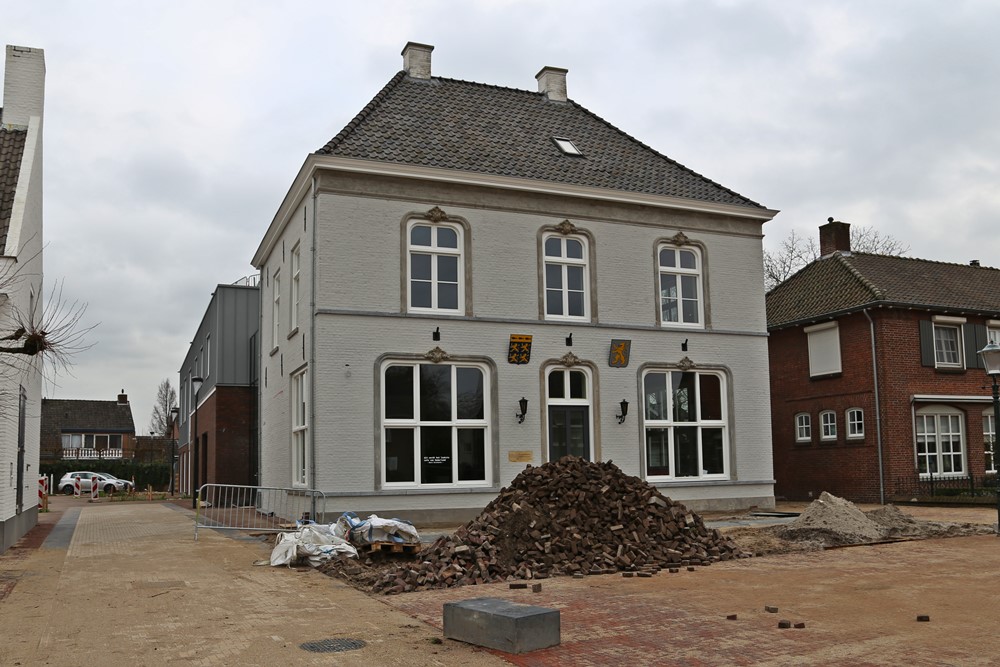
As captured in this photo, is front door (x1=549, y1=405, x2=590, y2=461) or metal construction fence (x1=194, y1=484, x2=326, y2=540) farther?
front door (x1=549, y1=405, x2=590, y2=461)

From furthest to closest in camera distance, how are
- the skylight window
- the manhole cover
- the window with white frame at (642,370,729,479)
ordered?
the skylight window, the window with white frame at (642,370,729,479), the manhole cover

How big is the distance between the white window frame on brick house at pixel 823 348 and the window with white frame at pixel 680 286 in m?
7.70

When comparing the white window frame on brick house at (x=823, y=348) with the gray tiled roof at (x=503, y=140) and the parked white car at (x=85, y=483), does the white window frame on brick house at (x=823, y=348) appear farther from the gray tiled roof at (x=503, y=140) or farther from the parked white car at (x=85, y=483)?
the parked white car at (x=85, y=483)

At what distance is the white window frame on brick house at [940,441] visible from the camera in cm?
2616

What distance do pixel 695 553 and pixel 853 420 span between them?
1543cm

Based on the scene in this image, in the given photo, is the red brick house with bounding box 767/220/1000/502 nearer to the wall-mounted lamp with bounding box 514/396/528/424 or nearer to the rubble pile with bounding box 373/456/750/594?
the wall-mounted lamp with bounding box 514/396/528/424

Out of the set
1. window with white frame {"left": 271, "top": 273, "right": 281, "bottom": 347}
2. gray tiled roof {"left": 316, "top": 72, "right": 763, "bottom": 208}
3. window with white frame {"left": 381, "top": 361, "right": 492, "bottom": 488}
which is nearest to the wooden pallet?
window with white frame {"left": 381, "top": 361, "right": 492, "bottom": 488}

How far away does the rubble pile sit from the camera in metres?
11.7

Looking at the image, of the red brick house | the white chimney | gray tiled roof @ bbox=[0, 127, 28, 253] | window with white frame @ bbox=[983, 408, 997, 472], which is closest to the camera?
gray tiled roof @ bbox=[0, 127, 28, 253]

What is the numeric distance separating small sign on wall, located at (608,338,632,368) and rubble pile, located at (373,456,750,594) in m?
6.42

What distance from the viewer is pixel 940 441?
26609mm

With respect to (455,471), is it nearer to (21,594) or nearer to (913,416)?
(21,594)

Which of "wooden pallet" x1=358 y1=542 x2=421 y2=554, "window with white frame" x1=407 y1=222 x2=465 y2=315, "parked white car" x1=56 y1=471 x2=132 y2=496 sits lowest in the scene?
"parked white car" x1=56 y1=471 x2=132 y2=496

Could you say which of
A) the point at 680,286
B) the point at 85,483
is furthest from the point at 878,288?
the point at 85,483
